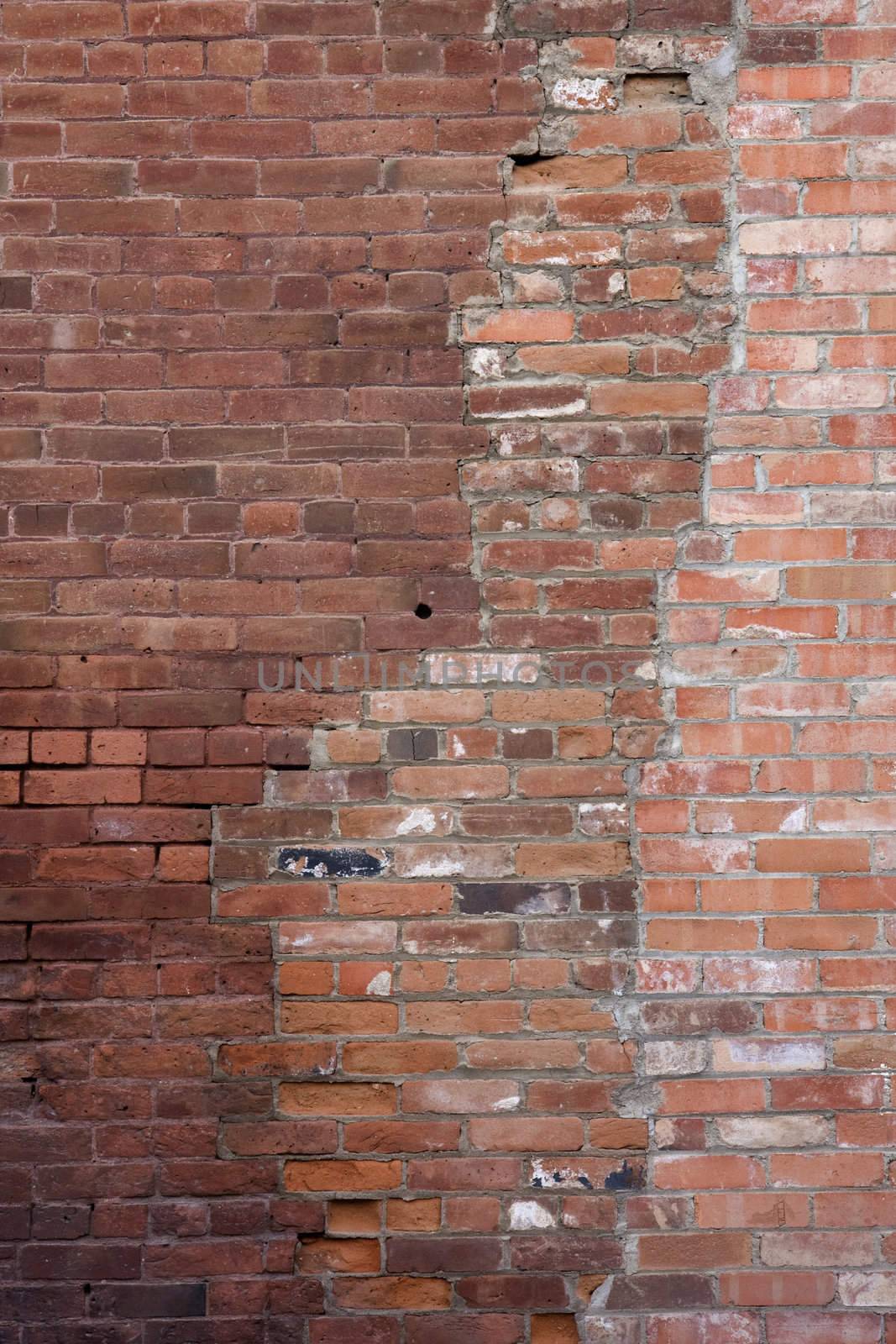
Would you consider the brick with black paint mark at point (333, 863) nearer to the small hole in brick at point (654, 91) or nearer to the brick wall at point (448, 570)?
the brick wall at point (448, 570)

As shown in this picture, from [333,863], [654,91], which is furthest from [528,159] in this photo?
[333,863]

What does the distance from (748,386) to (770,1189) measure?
1.59m

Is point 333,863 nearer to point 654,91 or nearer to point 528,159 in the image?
point 528,159

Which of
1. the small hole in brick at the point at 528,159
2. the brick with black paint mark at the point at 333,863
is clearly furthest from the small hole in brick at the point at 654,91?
the brick with black paint mark at the point at 333,863

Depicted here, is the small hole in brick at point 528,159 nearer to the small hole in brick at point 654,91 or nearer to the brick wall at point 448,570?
the brick wall at point 448,570

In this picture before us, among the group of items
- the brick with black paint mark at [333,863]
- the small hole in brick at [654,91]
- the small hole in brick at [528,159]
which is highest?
the small hole in brick at [654,91]

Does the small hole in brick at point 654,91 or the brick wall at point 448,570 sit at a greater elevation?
the small hole in brick at point 654,91

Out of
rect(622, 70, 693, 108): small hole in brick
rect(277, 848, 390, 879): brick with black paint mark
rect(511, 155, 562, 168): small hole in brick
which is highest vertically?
rect(622, 70, 693, 108): small hole in brick

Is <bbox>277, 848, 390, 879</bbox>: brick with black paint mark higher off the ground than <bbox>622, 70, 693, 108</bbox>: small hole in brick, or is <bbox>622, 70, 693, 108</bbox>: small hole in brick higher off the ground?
<bbox>622, 70, 693, 108</bbox>: small hole in brick

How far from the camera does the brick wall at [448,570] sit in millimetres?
2072

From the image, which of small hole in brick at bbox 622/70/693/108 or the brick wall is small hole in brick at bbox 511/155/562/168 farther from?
small hole in brick at bbox 622/70/693/108

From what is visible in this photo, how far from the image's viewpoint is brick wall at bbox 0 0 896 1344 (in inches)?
81.6

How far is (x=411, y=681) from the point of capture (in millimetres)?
2107

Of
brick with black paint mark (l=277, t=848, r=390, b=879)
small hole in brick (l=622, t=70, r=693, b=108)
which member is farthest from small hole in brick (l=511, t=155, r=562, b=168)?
brick with black paint mark (l=277, t=848, r=390, b=879)
